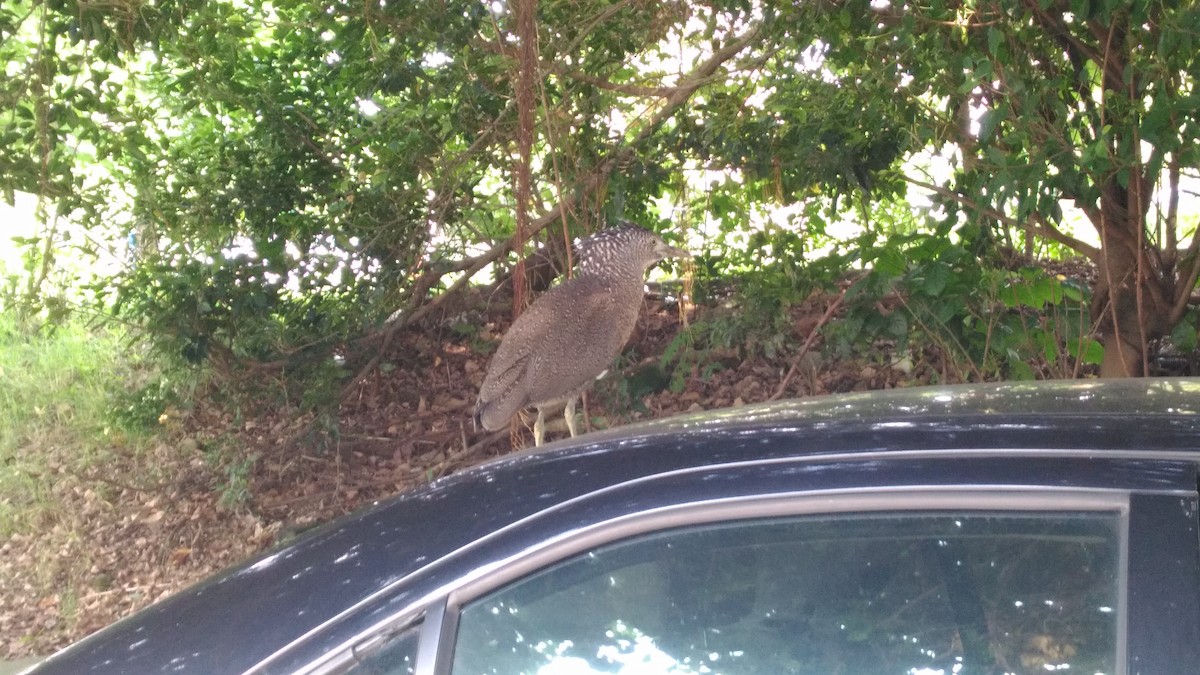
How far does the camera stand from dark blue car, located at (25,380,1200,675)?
63.6 inches

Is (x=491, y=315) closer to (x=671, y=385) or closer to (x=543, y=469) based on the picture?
(x=671, y=385)

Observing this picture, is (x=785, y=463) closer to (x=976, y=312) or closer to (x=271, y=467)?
(x=976, y=312)

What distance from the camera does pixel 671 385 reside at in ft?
22.5

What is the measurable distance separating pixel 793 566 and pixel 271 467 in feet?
20.1

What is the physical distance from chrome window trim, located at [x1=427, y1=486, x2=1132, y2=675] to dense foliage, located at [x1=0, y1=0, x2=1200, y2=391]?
2.48 m

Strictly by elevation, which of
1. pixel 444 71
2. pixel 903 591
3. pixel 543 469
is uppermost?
pixel 444 71

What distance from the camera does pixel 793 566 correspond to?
69.2 inches

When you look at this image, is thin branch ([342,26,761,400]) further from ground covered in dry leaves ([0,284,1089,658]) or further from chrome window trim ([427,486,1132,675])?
chrome window trim ([427,486,1132,675])

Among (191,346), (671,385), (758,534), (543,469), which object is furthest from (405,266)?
(758,534)

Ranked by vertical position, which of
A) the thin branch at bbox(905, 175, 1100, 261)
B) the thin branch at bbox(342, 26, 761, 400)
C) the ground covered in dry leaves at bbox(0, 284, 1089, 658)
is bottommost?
the ground covered in dry leaves at bbox(0, 284, 1089, 658)

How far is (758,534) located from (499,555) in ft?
1.37

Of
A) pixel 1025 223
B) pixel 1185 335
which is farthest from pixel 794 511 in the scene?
pixel 1185 335

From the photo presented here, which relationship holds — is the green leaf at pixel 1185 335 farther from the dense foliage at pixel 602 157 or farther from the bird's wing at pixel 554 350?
the bird's wing at pixel 554 350

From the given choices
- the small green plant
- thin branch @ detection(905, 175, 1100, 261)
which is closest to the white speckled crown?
the small green plant
